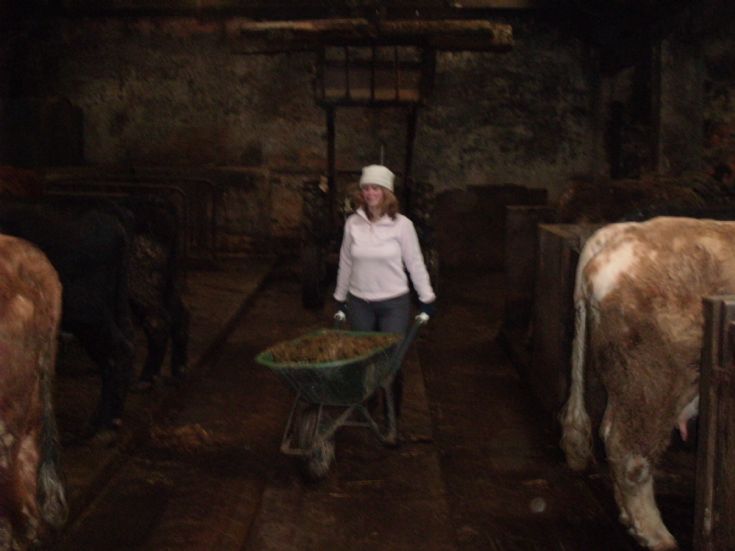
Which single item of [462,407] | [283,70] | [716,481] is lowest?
[462,407]

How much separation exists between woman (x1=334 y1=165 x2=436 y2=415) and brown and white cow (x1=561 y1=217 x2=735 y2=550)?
4.52 feet

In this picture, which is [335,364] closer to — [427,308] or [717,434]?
[427,308]

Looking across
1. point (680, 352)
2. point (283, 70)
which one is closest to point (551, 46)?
point (283, 70)

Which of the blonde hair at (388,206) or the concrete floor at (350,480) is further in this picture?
the blonde hair at (388,206)

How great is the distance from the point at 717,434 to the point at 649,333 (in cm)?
64

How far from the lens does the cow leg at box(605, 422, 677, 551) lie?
13.0 ft

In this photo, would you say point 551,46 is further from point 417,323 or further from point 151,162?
point 417,323

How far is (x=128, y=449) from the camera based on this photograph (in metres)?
5.30

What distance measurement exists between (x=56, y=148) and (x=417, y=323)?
26.3 feet

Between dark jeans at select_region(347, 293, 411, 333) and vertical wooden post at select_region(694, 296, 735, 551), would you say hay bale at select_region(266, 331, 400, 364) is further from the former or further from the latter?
vertical wooden post at select_region(694, 296, 735, 551)

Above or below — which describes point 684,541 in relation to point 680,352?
below

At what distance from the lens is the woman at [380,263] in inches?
207

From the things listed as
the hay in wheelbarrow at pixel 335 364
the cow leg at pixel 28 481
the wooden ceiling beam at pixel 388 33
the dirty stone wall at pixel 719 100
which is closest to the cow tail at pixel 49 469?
the cow leg at pixel 28 481

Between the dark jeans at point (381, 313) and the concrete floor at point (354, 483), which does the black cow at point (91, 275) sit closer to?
the concrete floor at point (354, 483)
